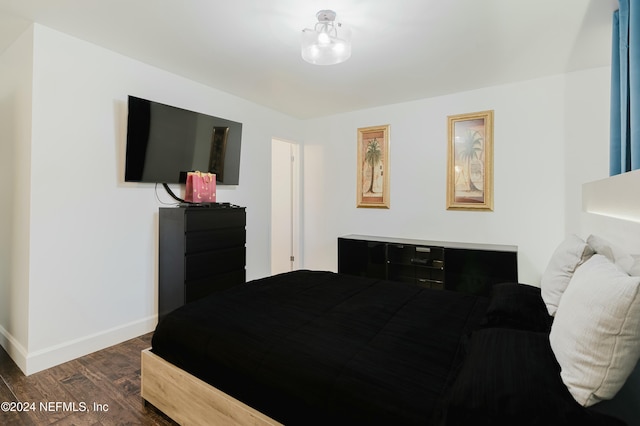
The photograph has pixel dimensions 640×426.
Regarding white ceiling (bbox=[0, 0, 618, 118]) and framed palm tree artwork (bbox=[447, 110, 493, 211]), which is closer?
white ceiling (bbox=[0, 0, 618, 118])

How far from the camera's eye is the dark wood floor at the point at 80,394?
1.79 m

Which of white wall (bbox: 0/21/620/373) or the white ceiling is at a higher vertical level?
the white ceiling

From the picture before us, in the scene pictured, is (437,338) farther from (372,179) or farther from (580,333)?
(372,179)

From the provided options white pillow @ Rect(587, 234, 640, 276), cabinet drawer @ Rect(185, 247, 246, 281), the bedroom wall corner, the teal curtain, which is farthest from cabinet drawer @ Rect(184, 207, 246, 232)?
the teal curtain

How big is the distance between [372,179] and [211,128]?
208cm

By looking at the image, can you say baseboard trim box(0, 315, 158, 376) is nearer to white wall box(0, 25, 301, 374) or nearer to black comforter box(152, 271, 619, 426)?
white wall box(0, 25, 301, 374)

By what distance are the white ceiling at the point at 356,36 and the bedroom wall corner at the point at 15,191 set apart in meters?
0.23

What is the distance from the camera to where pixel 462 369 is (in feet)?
3.69

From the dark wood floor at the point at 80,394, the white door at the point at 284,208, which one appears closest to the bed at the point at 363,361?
the dark wood floor at the point at 80,394

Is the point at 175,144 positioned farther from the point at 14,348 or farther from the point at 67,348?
the point at 14,348

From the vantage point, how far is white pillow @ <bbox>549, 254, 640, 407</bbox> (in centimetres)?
87

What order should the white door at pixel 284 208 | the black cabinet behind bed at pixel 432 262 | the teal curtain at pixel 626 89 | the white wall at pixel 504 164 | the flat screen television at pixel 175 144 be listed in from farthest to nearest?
1. the white door at pixel 284 208
2. the black cabinet behind bed at pixel 432 262
3. the white wall at pixel 504 164
4. the flat screen television at pixel 175 144
5. the teal curtain at pixel 626 89

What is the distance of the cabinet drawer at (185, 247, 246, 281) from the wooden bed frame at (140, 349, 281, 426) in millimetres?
1020

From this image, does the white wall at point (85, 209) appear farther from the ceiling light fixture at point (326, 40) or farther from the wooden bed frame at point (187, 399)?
the ceiling light fixture at point (326, 40)
